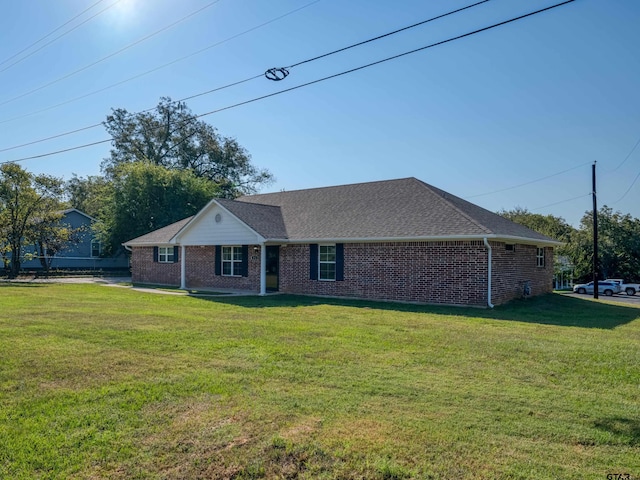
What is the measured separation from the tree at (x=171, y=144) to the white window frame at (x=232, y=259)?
81.3ft

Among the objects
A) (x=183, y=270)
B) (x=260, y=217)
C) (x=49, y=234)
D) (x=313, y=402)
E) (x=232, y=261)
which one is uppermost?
(x=260, y=217)

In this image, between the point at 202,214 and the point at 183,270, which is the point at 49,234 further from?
the point at 202,214

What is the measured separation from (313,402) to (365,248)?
486 inches

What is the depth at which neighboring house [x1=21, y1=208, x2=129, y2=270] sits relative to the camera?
3825 centimetres

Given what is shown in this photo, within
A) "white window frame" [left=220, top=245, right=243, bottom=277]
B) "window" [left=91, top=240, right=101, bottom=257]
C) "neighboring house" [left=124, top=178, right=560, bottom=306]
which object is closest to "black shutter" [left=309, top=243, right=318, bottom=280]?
"neighboring house" [left=124, top=178, right=560, bottom=306]

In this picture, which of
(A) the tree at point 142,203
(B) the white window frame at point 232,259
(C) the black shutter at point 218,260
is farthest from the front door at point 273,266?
(A) the tree at point 142,203

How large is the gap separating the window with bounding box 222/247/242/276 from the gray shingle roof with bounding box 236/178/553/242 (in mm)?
2609

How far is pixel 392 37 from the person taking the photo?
10.0 meters

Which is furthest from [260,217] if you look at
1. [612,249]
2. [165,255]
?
[612,249]

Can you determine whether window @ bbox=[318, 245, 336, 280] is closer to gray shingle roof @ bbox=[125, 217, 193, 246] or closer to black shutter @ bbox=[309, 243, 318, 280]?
black shutter @ bbox=[309, 243, 318, 280]

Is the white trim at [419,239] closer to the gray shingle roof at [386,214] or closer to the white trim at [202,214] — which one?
the gray shingle roof at [386,214]

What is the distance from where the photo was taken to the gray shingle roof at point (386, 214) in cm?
1586

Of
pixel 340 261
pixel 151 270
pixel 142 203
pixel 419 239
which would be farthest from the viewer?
pixel 142 203

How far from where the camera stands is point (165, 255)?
24.9 meters
